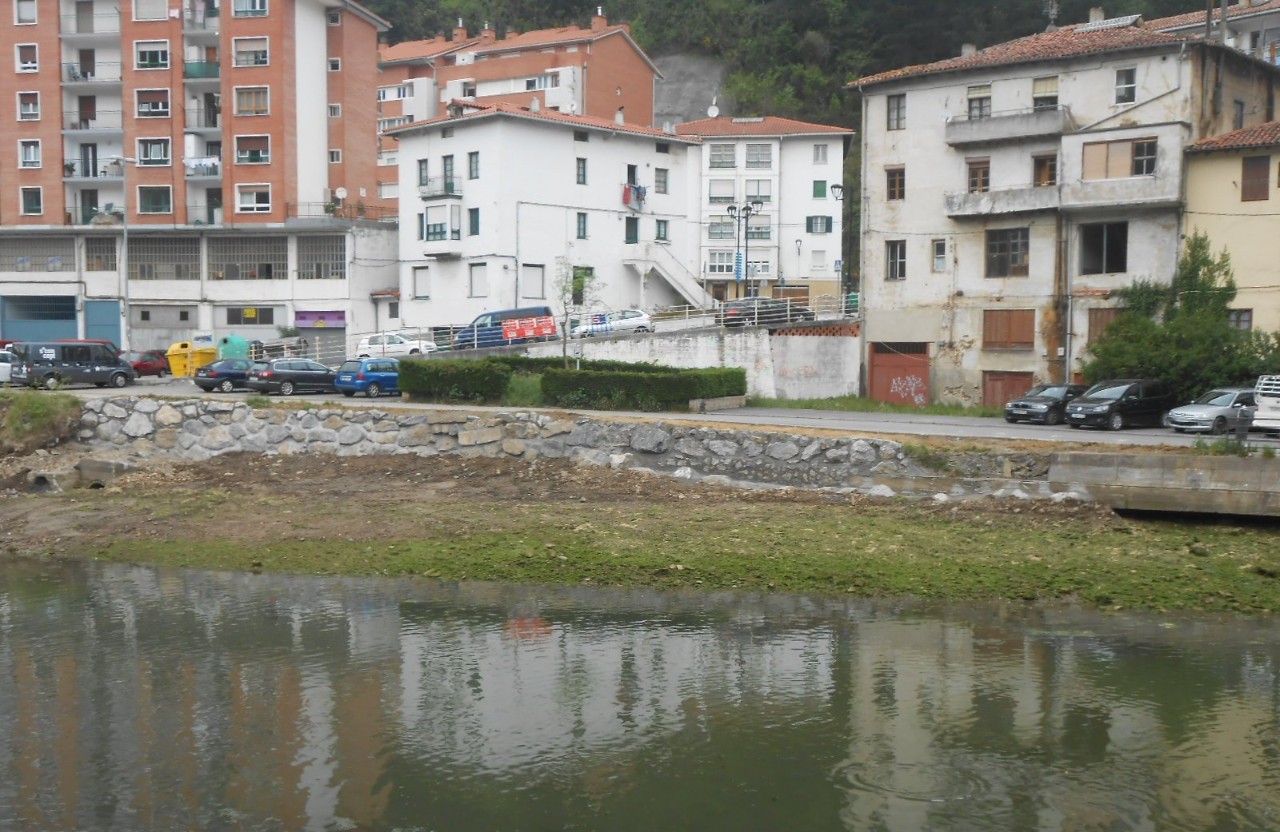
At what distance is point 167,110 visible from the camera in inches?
2908

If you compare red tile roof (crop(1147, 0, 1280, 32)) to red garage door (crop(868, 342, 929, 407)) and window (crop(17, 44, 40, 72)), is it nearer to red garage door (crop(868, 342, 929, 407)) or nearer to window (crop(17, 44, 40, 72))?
red garage door (crop(868, 342, 929, 407))

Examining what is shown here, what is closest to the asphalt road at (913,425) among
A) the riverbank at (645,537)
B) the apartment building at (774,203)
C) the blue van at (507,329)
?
the riverbank at (645,537)

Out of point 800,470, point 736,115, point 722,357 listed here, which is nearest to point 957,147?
point 722,357

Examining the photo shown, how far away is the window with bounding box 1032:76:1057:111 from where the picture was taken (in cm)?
5128

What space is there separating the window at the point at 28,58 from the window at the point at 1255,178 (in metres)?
64.9

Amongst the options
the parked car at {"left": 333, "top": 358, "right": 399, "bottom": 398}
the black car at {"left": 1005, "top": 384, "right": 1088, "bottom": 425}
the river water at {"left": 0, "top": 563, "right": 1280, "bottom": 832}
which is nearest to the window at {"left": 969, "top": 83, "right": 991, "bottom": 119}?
the black car at {"left": 1005, "top": 384, "right": 1088, "bottom": 425}

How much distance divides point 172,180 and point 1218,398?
5831 centimetres

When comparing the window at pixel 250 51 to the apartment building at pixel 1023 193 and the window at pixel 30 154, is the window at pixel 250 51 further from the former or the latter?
the apartment building at pixel 1023 193

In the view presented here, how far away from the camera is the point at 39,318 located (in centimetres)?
7375

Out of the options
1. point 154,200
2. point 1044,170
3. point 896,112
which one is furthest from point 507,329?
point 154,200

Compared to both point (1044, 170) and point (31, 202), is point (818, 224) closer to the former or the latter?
point (1044, 170)

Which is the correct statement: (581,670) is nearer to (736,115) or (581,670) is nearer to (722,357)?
(722,357)

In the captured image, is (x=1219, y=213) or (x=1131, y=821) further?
(x=1219, y=213)

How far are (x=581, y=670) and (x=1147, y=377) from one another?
3257cm
